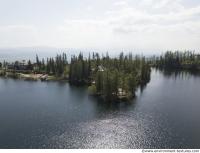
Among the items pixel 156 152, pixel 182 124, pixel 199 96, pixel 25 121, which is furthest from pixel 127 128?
pixel 199 96

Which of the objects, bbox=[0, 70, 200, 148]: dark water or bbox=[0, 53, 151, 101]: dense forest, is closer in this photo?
bbox=[0, 70, 200, 148]: dark water

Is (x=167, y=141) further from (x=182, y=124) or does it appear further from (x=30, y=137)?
(x=30, y=137)

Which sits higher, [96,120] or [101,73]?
[101,73]

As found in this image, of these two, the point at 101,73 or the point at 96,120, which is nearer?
the point at 96,120

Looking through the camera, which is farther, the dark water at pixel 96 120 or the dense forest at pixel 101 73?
the dense forest at pixel 101 73
